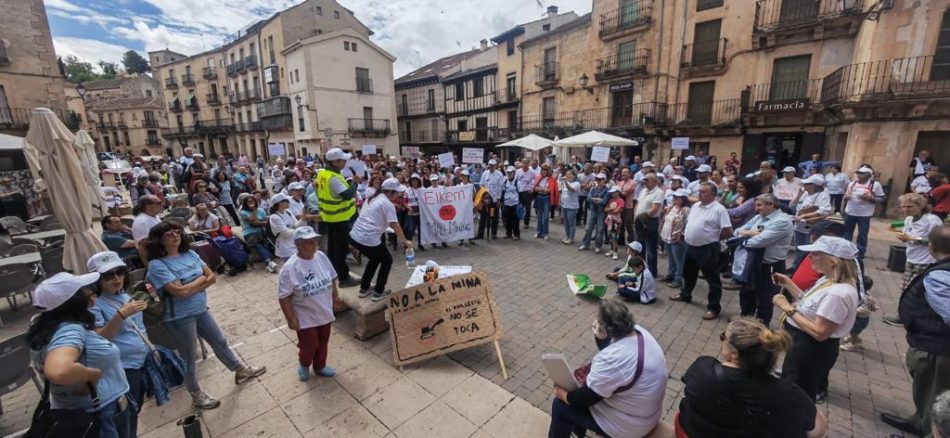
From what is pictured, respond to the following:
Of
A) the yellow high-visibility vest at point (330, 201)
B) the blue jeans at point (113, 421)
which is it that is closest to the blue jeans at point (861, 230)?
the yellow high-visibility vest at point (330, 201)

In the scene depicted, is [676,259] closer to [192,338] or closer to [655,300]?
[655,300]

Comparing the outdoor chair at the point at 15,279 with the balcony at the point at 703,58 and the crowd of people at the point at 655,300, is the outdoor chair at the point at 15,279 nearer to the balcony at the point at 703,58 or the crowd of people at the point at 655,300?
the crowd of people at the point at 655,300

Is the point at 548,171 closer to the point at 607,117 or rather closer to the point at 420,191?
the point at 420,191

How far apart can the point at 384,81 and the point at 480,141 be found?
38.4ft

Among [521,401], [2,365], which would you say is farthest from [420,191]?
[2,365]

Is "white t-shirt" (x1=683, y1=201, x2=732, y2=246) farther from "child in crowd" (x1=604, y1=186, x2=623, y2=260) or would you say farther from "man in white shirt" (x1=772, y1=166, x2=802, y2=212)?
"man in white shirt" (x1=772, y1=166, x2=802, y2=212)

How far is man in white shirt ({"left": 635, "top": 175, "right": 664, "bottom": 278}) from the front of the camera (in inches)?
258

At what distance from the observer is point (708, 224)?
514cm

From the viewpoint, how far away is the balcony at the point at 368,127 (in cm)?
3364

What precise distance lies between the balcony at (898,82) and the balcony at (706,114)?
4.93m

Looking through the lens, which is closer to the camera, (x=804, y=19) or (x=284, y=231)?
(x=284, y=231)

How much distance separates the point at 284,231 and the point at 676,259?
6.46 metres

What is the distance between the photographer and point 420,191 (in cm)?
868

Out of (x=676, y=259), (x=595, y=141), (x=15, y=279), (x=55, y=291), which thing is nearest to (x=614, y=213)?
(x=676, y=259)
